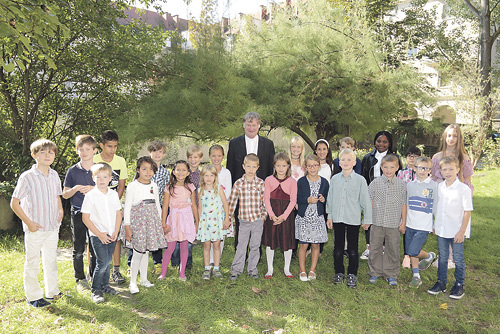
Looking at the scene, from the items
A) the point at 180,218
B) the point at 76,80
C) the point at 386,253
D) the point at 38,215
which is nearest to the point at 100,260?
the point at 38,215

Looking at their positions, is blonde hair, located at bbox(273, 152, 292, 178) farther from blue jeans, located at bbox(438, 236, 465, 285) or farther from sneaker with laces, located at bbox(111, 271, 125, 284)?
sneaker with laces, located at bbox(111, 271, 125, 284)

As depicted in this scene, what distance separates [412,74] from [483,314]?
145 inches

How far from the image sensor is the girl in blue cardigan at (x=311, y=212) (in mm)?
4262

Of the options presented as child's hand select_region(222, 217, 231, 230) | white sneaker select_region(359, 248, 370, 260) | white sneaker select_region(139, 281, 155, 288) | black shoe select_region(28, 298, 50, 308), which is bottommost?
white sneaker select_region(359, 248, 370, 260)

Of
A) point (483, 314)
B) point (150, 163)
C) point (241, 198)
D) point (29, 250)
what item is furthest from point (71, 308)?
point (483, 314)

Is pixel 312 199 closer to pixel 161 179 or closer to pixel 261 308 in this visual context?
pixel 261 308

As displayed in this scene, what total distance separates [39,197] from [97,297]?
112 cm

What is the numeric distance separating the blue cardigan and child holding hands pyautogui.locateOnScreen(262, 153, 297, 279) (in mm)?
88

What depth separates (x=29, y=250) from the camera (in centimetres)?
343

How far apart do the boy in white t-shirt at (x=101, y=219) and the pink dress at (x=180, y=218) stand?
0.64 m

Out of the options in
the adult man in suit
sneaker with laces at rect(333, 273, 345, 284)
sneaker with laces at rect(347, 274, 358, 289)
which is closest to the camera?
sneaker with laces at rect(347, 274, 358, 289)

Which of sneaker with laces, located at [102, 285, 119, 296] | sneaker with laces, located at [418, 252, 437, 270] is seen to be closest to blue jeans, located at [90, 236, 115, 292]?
sneaker with laces, located at [102, 285, 119, 296]

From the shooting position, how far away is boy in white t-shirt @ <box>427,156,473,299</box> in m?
3.91

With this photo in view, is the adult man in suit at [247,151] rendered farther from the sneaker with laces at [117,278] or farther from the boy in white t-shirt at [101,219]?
the boy in white t-shirt at [101,219]
